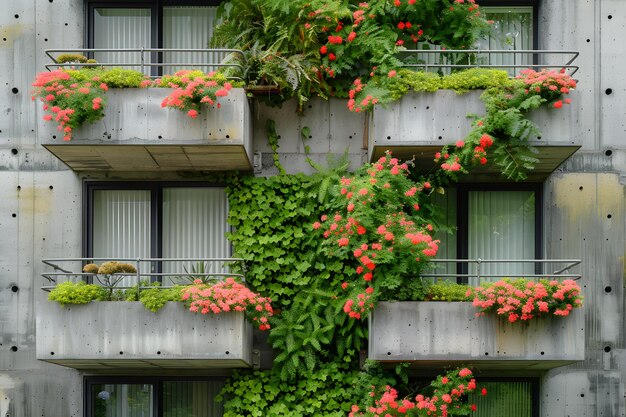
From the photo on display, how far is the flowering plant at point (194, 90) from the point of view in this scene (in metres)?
14.7

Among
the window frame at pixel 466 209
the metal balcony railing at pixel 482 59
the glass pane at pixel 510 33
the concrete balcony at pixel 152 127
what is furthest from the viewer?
the glass pane at pixel 510 33

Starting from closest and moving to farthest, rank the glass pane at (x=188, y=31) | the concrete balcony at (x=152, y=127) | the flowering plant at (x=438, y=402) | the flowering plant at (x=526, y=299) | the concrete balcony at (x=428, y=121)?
the flowering plant at (x=526, y=299), the flowering plant at (x=438, y=402), the concrete balcony at (x=152, y=127), the concrete balcony at (x=428, y=121), the glass pane at (x=188, y=31)

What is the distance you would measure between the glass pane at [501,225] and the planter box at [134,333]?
5.07 metres

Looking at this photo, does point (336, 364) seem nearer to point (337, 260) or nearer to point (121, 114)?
point (337, 260)

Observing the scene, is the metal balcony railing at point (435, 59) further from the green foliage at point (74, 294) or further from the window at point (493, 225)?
the green foliage at point (74, 294)

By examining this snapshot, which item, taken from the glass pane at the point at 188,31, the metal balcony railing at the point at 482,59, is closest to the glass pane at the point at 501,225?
the metal balcony railing at the point at 482,59

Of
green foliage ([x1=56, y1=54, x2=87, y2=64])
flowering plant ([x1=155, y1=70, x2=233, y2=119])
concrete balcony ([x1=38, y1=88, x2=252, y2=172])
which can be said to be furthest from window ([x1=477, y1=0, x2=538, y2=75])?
green foliage ([x1=56, y1=54, x2=87, y2=64])

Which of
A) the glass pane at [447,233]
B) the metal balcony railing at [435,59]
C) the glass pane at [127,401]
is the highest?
the metal balcony railing at [435,59]

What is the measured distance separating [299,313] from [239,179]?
108 inches

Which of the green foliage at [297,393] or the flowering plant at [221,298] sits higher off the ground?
the flowering plant at [221,298]

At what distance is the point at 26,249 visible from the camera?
1661 cm

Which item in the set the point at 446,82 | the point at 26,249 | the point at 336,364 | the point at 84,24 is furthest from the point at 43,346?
the point at 446,82

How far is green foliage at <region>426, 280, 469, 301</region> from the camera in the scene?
1470 cm

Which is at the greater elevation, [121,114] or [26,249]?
[121,114]
